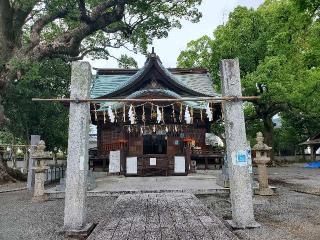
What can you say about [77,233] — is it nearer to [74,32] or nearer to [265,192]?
[265,192]

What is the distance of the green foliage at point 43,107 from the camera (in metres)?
20.2

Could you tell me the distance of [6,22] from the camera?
17641mm

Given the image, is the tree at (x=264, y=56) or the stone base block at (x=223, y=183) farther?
the tree at (x=264, y=56)

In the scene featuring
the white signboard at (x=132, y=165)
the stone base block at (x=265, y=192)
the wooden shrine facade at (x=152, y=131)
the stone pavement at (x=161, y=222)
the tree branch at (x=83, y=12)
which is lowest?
the stone pavement at (x=161, y=222)

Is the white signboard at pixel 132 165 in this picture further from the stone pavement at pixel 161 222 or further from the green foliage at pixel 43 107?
the stone pavement at pixel 161 222

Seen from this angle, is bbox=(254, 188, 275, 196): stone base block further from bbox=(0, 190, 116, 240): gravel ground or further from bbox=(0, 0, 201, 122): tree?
bbox=(0, 0, 201, 122): tree

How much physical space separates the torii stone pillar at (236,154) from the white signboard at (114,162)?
10.8 metres

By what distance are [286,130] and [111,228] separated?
39514mm

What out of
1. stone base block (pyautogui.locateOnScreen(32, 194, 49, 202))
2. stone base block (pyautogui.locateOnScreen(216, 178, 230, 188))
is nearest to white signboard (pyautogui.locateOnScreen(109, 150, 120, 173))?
stone base block (pyautogui.locateOnScreen(32, 194, 49, 202))

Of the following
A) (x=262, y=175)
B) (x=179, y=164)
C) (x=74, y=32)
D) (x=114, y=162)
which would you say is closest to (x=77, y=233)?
(x=262, y=175)

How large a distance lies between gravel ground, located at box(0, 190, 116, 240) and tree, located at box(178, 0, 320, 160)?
20.5 m

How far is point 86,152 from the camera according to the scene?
23.1ft

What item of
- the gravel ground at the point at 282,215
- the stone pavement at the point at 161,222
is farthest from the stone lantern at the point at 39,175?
the gravel ground at the point at 282,215

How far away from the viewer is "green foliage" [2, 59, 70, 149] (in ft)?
66.2
